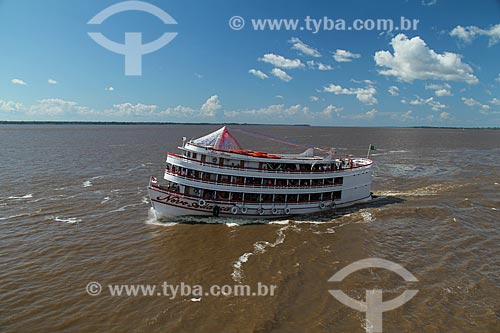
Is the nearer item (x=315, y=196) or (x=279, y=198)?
(x=279, y=198)

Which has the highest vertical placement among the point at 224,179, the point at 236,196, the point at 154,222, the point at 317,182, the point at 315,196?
the point at 224,179

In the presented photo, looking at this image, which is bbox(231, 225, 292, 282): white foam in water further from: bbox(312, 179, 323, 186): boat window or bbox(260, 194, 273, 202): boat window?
bbox(312, 179, 323, 186): boat window

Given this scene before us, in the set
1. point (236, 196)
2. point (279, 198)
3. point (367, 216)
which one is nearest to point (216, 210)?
point (236, 196)

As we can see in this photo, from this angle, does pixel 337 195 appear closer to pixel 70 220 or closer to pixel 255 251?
pixel 255 251

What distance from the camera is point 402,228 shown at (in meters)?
30.0

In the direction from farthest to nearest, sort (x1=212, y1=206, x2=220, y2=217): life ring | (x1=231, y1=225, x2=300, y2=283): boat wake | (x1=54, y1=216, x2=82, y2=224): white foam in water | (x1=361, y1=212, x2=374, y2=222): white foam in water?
(x1=361, y1=212, x2=374, y2=222): white foam in water, (x1=212, y1=206, x2=220, y2=217): life ring, (x1=54, y1=216, x2=82, y2=224): white foam in water, (x1=231, y1=225, x2=300, y2=283): boat wake

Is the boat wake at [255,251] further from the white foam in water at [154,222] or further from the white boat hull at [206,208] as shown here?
the white foam in water at [154,222]

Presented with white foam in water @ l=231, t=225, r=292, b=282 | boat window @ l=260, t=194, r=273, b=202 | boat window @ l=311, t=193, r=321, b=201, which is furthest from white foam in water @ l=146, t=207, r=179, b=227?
boat window @ l=311, t=193, r=321, b=201

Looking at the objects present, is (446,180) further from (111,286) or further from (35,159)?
(35,159)

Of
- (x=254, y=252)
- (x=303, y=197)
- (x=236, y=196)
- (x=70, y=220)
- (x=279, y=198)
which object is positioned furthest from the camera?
(x=303, y=197)

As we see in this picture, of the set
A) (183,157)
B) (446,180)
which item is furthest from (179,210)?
(446,180)

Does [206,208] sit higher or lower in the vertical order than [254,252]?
higher

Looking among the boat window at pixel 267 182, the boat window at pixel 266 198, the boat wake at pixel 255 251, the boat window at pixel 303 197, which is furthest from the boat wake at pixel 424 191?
the boat wake at pixel 255 251

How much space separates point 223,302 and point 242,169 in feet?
50.3
